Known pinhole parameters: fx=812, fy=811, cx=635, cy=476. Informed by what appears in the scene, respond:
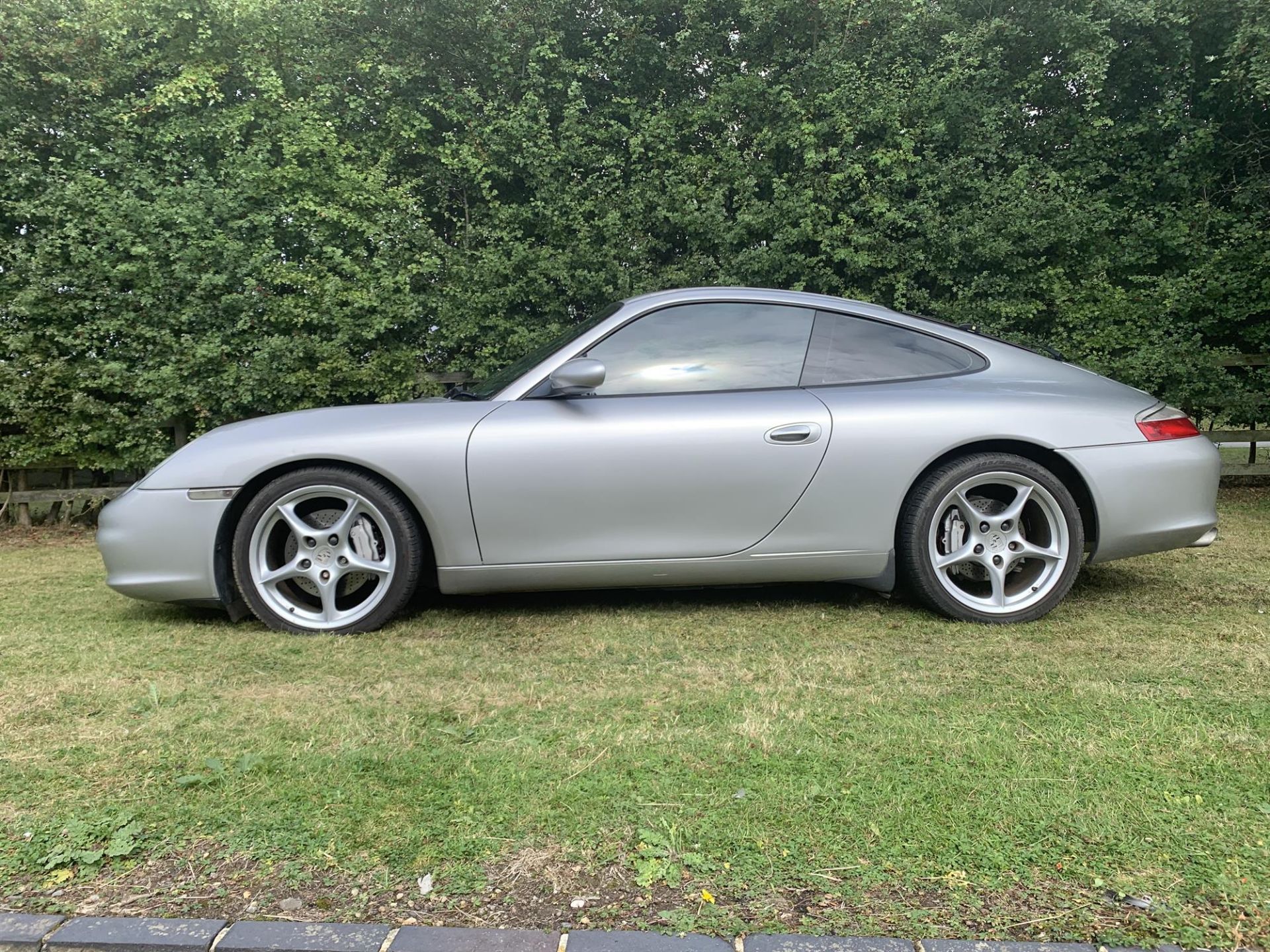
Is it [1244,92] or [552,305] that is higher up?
[1244,92]

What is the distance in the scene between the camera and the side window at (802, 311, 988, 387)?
3424 mm

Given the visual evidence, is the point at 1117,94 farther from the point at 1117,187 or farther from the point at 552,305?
the point at 552,305

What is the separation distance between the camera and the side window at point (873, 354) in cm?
342

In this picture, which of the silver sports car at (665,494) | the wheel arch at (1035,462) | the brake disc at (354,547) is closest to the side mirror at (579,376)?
the silver sports car at (665,494)

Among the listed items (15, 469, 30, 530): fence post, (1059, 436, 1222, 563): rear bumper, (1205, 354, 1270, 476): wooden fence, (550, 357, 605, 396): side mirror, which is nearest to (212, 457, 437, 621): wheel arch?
(550, 357, 605, 396): side mirror

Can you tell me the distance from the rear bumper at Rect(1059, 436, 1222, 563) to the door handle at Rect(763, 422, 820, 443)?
99cm

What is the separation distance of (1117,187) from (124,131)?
7.58 meters

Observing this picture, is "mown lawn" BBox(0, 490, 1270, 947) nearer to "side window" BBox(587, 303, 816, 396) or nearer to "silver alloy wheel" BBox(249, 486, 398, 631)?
"silver alloy wheel" BBox(249, 486, 398, 631)

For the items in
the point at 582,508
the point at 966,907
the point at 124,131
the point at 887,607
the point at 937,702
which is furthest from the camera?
the point at 124,131

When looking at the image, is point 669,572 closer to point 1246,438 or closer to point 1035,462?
point 1035,462

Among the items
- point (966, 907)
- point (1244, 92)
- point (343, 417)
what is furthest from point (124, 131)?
point (1244, 92)

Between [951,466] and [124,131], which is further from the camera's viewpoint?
[124,131]

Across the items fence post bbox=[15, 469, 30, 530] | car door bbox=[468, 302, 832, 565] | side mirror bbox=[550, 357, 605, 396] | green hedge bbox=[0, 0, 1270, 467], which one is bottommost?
fence post bbox=[15, 469, 30, 530]

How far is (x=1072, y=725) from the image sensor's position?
2.17 m
